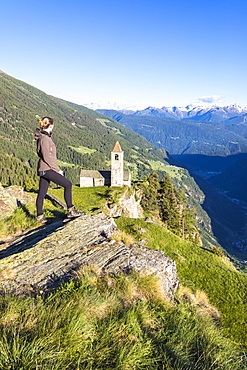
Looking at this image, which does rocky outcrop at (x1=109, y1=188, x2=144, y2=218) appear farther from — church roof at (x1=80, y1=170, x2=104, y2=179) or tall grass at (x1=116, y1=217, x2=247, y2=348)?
tall grass at (x1=116, y1=217, x2=247, y2=348)

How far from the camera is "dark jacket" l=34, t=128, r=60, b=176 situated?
7024mm

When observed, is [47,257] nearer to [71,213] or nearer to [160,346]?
[71,213]

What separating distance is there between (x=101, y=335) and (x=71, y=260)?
9.05 ft

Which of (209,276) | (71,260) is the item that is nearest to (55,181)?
(71,260)

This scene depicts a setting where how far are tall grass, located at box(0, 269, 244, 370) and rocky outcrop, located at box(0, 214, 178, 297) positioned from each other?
3.03 ft

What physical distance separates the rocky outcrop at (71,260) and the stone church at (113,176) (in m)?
50.9

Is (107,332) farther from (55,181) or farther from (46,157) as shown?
(46,157)

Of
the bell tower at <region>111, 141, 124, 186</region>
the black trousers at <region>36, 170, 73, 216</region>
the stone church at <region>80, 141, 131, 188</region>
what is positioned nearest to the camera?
the black trousers at <region>36, 170, 73, 216</region>

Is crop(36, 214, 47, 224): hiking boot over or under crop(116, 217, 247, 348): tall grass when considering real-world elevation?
over

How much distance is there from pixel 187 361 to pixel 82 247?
4.00 meters

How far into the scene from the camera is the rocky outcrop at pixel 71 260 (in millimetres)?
4715

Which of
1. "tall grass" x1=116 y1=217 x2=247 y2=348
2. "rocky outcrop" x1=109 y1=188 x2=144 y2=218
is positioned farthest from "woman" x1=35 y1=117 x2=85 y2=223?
"rocky outcrop" x1=109 y1=188 x2=144 y2=218

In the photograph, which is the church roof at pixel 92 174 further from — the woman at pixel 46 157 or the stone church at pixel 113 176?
the woman at pixel 46 157

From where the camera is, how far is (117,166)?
57.9 meters
